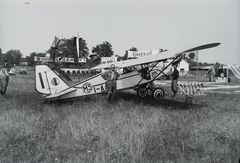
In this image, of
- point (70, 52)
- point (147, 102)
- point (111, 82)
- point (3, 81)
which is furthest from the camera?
point (70, 52)

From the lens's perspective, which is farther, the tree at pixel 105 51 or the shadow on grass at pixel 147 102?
the tree at pixel 105 51

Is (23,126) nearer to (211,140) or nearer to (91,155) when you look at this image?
(91,155)

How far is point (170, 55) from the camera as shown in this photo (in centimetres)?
734

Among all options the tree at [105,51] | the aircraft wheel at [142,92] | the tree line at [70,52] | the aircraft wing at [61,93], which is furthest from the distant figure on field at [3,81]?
the tree at [105,51]

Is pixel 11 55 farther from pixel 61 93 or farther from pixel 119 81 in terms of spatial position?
pixel 119 81

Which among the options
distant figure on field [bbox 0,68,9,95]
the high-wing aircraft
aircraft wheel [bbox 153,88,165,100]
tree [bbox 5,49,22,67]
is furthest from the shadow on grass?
distant figure on field [bbox 0,68,9,95]

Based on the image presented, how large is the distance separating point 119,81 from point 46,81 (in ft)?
10.2

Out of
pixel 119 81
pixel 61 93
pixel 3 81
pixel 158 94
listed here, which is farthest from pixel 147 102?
pixel 3 81

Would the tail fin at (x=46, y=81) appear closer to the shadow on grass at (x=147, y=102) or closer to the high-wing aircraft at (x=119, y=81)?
the high-wing aircraft at (x=119, y=81)

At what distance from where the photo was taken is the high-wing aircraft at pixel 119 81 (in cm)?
716

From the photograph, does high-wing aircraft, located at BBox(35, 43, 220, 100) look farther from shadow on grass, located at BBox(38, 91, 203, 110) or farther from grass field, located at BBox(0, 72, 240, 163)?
grass field, located at BBox(0, 72, 240, 163)

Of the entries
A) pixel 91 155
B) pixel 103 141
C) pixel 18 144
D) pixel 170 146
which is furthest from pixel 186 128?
pixel 18 144

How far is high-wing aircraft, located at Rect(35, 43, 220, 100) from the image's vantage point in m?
7.16

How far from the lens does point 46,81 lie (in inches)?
286
